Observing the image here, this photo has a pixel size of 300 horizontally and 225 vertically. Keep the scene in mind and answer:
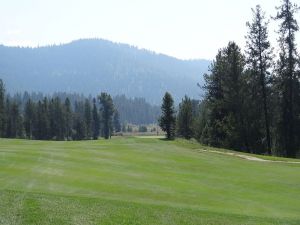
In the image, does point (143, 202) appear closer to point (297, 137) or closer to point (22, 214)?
point (22, 214)

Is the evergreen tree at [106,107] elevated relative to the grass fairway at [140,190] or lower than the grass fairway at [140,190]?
elevated

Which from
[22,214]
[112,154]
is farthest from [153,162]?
[22,214]

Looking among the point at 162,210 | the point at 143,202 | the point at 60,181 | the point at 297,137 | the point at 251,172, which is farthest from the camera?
the point at 297,137

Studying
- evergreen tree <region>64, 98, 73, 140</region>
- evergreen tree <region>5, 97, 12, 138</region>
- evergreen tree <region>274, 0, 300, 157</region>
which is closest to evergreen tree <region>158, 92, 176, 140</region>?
evergreen tree <region>274, 0, 300, 157</region>

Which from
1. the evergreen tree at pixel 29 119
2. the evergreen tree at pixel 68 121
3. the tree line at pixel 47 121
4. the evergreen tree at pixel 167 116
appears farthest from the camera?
the evergreen tree at pixel 68 121

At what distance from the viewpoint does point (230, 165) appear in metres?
32.4

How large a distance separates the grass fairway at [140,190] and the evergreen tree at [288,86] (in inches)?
1006

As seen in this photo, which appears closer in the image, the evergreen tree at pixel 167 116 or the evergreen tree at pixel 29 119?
the evergreen tree at pixel 167 116

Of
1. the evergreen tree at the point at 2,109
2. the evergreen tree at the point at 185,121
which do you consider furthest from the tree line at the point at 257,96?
the evergreen tree at the point at 2,109

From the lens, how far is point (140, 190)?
20.7 meters

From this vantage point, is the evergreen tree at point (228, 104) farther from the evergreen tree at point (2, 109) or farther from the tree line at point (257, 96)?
the evergreen tree at point (2, 109)

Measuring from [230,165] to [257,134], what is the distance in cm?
3165

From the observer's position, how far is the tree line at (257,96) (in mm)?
56469

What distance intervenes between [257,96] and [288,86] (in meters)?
5.03
